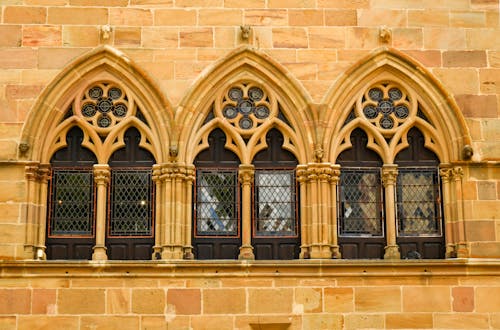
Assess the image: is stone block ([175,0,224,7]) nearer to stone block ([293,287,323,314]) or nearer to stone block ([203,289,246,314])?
stone block ([203,289,246,314])

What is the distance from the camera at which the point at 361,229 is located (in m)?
12.4

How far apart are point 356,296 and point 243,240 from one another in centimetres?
177

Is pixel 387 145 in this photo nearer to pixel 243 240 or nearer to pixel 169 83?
pixel 243 240

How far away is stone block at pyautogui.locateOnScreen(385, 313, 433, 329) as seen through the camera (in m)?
11.8

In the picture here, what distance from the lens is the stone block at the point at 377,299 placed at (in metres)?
11.9

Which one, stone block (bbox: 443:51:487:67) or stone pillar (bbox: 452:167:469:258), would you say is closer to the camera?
stone pillar (bbox: 452:167:469:258)

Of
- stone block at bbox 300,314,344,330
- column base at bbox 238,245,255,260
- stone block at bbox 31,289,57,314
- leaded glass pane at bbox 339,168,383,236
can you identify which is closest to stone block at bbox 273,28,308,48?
leaded glass pane at bbox 339,168,383,236

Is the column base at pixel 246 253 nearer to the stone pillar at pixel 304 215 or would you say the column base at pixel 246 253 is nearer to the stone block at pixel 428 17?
the stone pillar at pixel 304 215

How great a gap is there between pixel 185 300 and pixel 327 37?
439 cm

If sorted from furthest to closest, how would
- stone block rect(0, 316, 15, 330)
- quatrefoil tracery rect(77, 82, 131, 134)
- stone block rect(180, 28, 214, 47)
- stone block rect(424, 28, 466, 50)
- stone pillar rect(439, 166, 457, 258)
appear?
stone block rect(424, 28, 466, 50) < stone block rect(180, 28, 214, 47) < quatrefoil tracery rect(77, 82, 131, 134) < stone pillar rect(439, 166, 457, 258) < stone block rect(0, 316, 15, 330)

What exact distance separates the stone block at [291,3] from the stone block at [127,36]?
201 centimetres

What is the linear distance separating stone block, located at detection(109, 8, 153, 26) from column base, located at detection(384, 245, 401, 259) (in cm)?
481

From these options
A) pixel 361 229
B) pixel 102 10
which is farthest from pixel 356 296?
pixel 102 10

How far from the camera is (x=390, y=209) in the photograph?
40.6 feet
